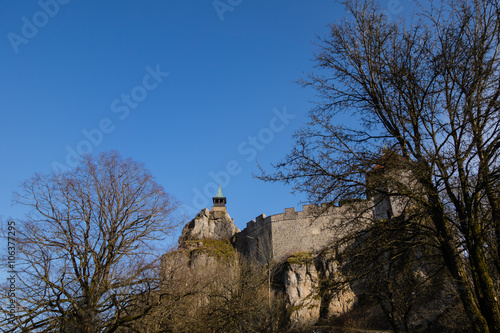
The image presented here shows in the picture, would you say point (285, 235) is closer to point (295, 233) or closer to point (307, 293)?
point (295, 233)

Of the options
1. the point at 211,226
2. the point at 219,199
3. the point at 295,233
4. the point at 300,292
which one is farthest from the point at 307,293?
the point at 219,199

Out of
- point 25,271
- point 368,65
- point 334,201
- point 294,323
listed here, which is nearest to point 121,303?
point 25,271

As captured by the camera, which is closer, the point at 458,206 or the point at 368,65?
the point at 458,206

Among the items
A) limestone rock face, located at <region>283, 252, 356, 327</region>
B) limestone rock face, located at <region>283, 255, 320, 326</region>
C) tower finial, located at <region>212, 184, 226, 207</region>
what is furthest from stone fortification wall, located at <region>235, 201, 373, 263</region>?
tower finial, located at <region>212, 184, 226, 207</region>

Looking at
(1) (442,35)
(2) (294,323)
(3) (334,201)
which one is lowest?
(2) (294,323)

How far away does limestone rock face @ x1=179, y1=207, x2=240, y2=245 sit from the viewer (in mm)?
36281

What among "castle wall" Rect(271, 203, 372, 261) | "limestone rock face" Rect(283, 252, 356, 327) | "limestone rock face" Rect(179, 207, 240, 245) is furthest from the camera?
"limestone rock face" Rect(179, 207, 240, 245)

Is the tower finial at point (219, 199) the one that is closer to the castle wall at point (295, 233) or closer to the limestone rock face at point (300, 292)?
the castle wall at point (295, 233)

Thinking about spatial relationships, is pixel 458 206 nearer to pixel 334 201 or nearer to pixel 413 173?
pixel 413 173

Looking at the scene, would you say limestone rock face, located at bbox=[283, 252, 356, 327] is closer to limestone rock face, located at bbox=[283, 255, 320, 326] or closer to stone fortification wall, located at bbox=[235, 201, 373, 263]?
limestone rock face, located at bbox=[283, 255, 320, 326]

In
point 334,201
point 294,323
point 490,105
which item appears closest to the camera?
point 490,105

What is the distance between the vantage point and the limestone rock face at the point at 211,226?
119 feet

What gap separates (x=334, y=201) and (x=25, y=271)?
6685mm

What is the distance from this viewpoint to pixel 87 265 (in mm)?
8711
